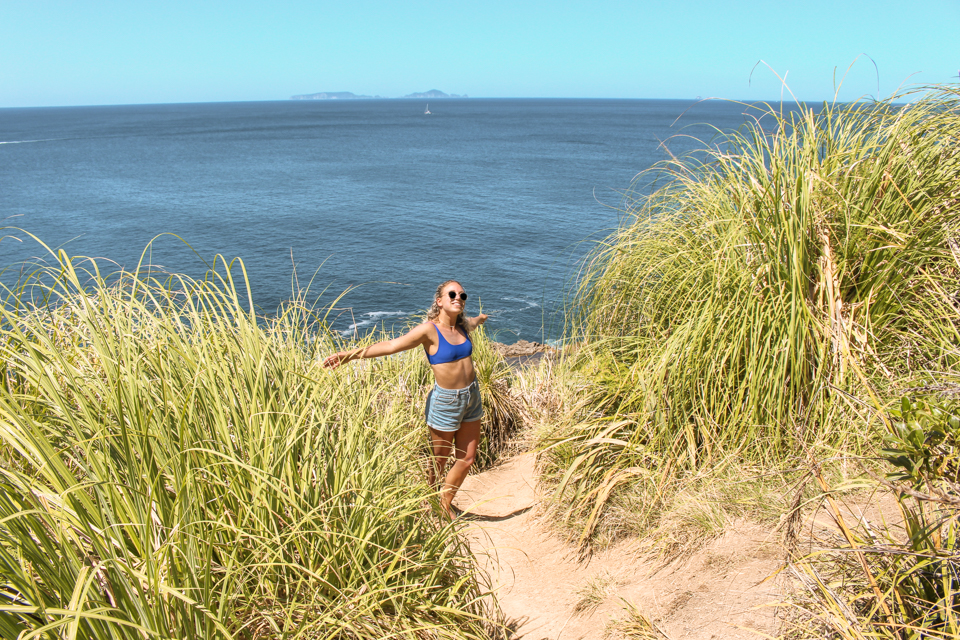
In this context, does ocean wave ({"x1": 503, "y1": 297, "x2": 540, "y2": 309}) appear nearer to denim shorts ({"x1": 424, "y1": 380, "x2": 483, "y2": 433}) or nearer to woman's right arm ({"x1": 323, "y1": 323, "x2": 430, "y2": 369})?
denim shorts ({"x1": 424, "y1": 380, "x2": 483, "y2": 433})

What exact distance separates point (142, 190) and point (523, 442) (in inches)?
2202

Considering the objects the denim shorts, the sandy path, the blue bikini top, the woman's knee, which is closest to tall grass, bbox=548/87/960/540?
the sandy path

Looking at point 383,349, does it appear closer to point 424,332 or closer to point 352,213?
point 424,332

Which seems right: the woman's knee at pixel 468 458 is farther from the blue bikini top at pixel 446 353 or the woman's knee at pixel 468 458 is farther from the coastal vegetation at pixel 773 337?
the blue bikini top at pixel 446 353

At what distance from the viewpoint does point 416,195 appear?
50250 mm

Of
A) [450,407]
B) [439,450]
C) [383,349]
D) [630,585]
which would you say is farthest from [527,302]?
[630,585]

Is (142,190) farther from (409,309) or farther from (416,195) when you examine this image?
(409,309)

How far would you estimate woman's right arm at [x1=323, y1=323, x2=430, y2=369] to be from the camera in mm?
3932

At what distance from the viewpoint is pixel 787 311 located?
4215 millimetres

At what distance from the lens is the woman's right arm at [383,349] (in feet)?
12.9

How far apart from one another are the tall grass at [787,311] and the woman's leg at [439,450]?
0.85 metres

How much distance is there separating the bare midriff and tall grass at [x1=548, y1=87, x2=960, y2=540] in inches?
34.2

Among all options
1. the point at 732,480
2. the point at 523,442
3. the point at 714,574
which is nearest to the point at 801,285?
the point at 732,480

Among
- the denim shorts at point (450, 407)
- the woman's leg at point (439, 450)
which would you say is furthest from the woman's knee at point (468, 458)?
the denim shorts at point (450, 407)
